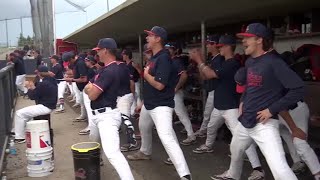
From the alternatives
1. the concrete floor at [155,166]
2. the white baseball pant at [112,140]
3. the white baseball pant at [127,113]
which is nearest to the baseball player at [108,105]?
the white baseball pant at [112,140]

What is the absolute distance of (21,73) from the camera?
1423 cm

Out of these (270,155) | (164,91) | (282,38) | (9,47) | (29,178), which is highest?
(9,47)

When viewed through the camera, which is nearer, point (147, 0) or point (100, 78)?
point (100, 78)

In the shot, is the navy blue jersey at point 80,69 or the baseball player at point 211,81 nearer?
the baseball player at point 211,81

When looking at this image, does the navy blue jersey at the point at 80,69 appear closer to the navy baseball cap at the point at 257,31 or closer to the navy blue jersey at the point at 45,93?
the navy blue jersey at the point at 45,93

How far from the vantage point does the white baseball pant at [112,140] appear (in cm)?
390

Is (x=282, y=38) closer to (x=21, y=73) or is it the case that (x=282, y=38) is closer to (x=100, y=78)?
(x=100, y=78)

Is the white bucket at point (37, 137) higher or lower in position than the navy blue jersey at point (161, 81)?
lower

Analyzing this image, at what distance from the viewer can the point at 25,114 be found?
6789mm

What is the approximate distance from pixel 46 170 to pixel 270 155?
302 cm

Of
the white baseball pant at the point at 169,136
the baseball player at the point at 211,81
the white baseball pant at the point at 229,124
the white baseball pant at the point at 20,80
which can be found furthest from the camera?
the white baseball pant at the point at 20,80

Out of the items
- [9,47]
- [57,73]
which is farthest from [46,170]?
[9,47]

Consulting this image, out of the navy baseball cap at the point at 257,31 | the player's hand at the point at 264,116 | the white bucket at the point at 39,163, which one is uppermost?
the navy baseball cap at the point at 257,31

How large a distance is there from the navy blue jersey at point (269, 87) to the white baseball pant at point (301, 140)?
1.04 m
